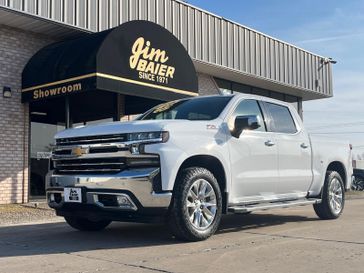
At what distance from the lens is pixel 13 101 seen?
12547 mm

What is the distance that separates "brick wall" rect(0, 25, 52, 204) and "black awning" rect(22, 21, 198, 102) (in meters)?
0.27

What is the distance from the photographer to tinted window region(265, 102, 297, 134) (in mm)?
8117

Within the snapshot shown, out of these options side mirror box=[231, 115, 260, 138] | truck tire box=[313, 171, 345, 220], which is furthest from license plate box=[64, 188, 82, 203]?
truck tire box=[313, 171, 345, 220]

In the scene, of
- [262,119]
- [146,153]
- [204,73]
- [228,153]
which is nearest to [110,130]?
[146,153]

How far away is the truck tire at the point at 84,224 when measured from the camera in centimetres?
Result: 754

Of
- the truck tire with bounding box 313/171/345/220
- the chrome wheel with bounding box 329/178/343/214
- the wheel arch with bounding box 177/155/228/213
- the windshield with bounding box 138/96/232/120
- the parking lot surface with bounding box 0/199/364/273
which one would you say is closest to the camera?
the parking lot surface with bounding box 0/199/364/273

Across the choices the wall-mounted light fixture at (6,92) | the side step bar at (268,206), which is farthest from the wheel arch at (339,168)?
the wall-mounted light fixture at (6,92)

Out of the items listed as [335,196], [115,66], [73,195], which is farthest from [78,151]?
[115,66]

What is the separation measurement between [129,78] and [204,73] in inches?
282

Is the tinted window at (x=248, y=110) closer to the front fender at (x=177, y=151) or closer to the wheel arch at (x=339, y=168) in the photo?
the front fender at (x=177, y=151)

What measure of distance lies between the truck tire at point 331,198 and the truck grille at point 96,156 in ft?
13.7

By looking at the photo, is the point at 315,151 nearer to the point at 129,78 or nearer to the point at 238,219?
the point at 238,219

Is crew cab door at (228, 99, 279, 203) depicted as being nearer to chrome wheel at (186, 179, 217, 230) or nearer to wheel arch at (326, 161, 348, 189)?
chrome wheel at (186, 179, 217, 230)

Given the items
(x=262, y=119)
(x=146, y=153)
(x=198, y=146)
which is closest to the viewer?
(x=146, y=153)
